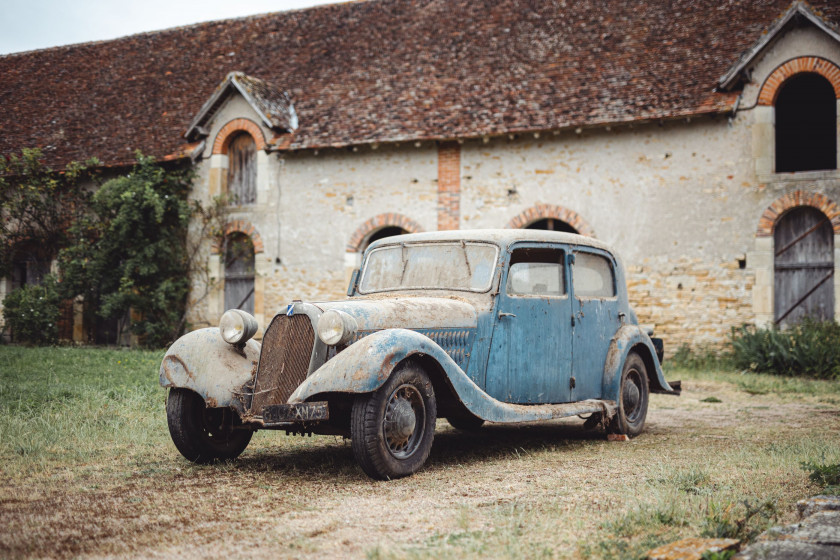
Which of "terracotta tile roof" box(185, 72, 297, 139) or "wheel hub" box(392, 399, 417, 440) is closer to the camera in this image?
"wheel hub" box(392, 399, 417, 440)

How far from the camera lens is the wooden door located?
1384 cm

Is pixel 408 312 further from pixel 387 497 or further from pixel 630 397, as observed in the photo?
pixel 630 397

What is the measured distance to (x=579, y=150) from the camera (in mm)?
15234

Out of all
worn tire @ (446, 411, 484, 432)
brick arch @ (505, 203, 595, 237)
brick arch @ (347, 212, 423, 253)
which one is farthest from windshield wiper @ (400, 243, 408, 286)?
brick arch @ (347, 212, 423, 253)

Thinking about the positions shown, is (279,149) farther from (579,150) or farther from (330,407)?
(330,407)

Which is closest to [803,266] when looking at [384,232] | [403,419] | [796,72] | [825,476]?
[796,72]

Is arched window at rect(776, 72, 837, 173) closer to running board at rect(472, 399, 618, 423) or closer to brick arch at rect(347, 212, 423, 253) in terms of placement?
brick arch at rect(347, 212, 423, 253)

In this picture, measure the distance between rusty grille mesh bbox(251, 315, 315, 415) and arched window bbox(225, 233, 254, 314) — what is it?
1213cm

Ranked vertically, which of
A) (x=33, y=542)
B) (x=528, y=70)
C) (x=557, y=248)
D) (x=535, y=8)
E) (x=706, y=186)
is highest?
(x=535, y=8)

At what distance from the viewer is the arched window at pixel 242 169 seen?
17.5 meters

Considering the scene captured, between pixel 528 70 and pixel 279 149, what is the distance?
5202mm

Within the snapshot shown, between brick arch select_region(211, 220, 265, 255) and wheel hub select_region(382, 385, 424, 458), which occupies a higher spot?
brick arch select_region(211, 220, 265, 255)

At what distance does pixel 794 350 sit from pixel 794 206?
2.52 meters

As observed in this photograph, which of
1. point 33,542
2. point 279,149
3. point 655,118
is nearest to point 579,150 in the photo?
point 655,118
